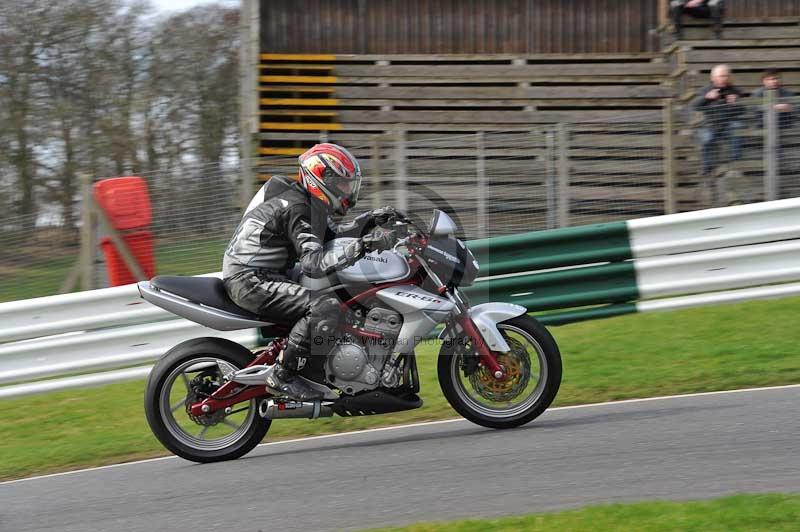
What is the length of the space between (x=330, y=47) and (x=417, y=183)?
8.54m

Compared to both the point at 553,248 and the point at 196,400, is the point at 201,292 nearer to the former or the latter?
the point at 196,400

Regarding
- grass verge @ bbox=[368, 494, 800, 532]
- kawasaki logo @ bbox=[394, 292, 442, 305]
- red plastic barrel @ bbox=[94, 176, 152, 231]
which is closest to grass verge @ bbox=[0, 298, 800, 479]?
kawasaki logo @ bbox=[394, 292, 442, 305]

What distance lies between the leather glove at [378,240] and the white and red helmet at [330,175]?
0.35 m

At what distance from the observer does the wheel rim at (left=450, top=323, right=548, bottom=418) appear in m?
6.43

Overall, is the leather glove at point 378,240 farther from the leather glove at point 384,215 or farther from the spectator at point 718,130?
the spectator at point 718,130

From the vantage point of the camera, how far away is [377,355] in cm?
641

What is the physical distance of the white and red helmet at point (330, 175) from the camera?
21.0 ft

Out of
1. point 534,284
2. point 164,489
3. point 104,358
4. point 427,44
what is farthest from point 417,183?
point 427,44

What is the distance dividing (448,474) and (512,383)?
0.92 metres

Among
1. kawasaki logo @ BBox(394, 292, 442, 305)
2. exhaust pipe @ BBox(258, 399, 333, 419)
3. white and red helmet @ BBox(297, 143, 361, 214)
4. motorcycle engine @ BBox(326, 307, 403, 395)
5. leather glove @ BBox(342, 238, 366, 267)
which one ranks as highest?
white and red helmet @ BBox(297, 143, 361, 214)

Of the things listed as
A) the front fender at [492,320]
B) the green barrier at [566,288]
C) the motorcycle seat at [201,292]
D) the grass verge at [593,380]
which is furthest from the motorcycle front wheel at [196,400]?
the green barrier at [566,288]

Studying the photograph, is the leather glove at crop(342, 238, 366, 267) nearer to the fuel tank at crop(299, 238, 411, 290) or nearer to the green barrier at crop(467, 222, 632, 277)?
the fuel tank at crop(299, 238, 411, 290)

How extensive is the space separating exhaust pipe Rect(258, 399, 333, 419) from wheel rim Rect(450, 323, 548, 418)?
81 centimetres

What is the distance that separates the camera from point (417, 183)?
10.7 metres
